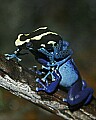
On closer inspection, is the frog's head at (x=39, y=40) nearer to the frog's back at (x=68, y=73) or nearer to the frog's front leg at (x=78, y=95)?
the frog's back at (x=68, y=73)

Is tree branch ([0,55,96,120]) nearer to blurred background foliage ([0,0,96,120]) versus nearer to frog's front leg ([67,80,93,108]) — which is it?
frog's front leg ([67,80,93,108])

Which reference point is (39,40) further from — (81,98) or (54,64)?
(81,98)

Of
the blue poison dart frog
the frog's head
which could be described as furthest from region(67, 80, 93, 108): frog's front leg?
the frog's head

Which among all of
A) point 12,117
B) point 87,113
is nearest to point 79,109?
point 87,113

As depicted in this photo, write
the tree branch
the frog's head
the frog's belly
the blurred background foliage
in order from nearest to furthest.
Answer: the tree branch → the frog's head → the frog's belly → the blurred background foliage

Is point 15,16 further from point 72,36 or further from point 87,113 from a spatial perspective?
point 87,113

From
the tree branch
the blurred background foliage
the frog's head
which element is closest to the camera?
the tree branch

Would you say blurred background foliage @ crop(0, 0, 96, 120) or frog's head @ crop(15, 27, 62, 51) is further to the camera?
blurred background foliage @ crop(0, 0, 96, 120)

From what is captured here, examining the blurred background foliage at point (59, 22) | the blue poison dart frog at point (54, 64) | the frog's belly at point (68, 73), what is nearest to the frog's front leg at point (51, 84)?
the blue poison dart frog at point (54, 64)
